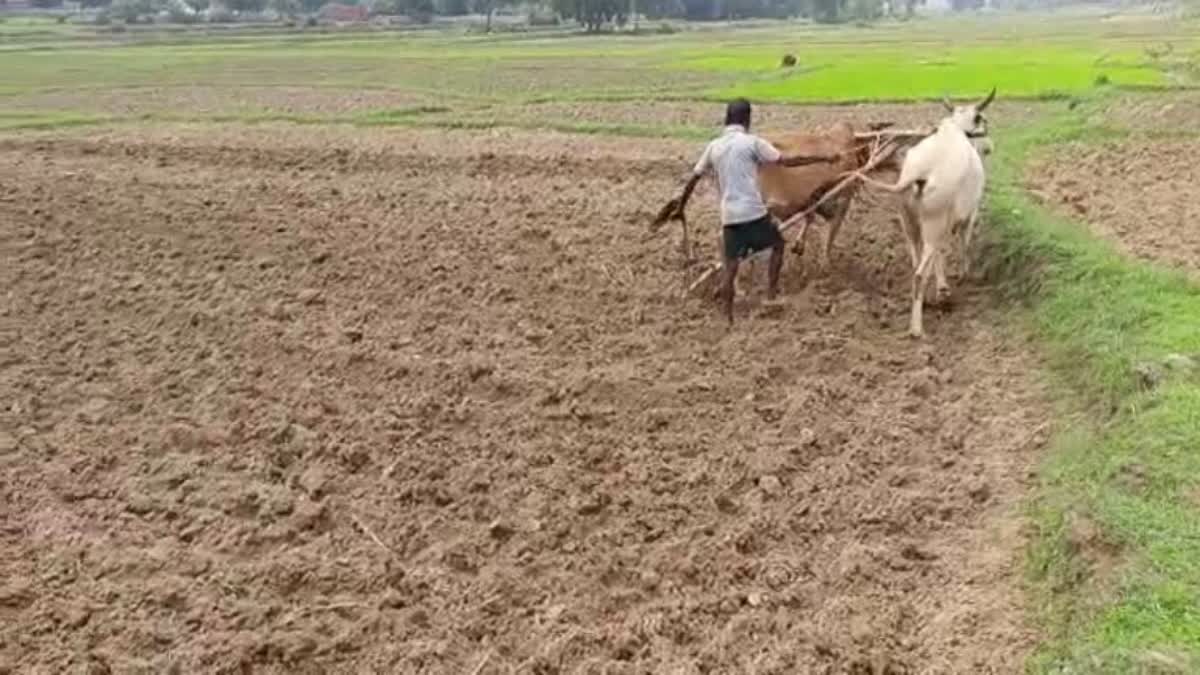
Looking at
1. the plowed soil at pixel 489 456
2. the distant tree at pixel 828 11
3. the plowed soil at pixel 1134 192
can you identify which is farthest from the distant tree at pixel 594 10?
the plowed soil at pixel 489 456

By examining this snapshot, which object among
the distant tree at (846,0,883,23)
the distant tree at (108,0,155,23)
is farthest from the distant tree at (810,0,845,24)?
the distant tree at (108,0,155,23)

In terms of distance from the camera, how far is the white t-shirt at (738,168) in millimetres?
9211

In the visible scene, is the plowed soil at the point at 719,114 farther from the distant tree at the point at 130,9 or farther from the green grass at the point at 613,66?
the distant tree at the point at 130,9

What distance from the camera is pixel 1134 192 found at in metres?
13.1

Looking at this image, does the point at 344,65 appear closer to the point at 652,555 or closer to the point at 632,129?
the point at 632,129

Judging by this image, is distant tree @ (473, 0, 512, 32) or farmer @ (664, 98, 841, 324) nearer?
farmer @ (664, 98, 841, 324)

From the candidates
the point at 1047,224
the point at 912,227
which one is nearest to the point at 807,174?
the point at 912,227

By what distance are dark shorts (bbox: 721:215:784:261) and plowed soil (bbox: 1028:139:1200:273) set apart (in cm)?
286

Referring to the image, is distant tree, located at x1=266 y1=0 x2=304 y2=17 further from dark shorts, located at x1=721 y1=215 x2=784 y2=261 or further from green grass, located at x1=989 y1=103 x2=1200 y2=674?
green grass, located at x1=989 y1=103 x2=1200 y2=674

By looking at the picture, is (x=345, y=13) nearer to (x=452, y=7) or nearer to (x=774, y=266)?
(x=452, y=7)

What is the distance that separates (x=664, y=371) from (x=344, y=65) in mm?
33659

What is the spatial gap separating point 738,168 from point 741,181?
9cm

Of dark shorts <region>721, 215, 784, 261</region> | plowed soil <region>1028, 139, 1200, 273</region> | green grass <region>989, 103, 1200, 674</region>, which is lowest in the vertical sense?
green grass <region>989, 103, 1200, 674</region>

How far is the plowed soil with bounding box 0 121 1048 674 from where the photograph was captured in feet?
18.6
